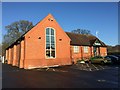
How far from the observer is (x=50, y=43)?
28.1m

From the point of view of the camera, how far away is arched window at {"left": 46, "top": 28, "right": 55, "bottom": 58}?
27.8 meters

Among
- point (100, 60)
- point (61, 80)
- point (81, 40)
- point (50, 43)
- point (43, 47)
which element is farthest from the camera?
point (81, 40)

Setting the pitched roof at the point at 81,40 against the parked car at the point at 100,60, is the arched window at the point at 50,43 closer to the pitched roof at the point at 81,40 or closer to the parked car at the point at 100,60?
the pitched roof at the point at 81,40

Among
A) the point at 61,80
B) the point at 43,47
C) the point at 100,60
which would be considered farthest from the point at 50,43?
the point at 61,80

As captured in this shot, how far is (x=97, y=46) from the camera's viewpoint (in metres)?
39.2

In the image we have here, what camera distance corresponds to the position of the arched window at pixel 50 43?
27.8 metres

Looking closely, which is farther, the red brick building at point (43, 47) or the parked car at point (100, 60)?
the parked car at point (100, 60)

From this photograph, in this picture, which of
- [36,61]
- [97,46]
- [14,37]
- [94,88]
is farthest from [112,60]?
[14,37]

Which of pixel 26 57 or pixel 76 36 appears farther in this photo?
pixel 76 36

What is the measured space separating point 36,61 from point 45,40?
11.5 ft

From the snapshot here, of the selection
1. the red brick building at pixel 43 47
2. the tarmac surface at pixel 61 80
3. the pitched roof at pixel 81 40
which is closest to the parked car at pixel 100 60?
the red brick building at pixel 43 47

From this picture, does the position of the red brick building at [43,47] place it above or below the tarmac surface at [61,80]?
above

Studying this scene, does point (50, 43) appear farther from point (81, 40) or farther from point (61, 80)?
point (61, 80)

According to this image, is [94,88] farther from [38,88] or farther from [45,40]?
[45,40]
